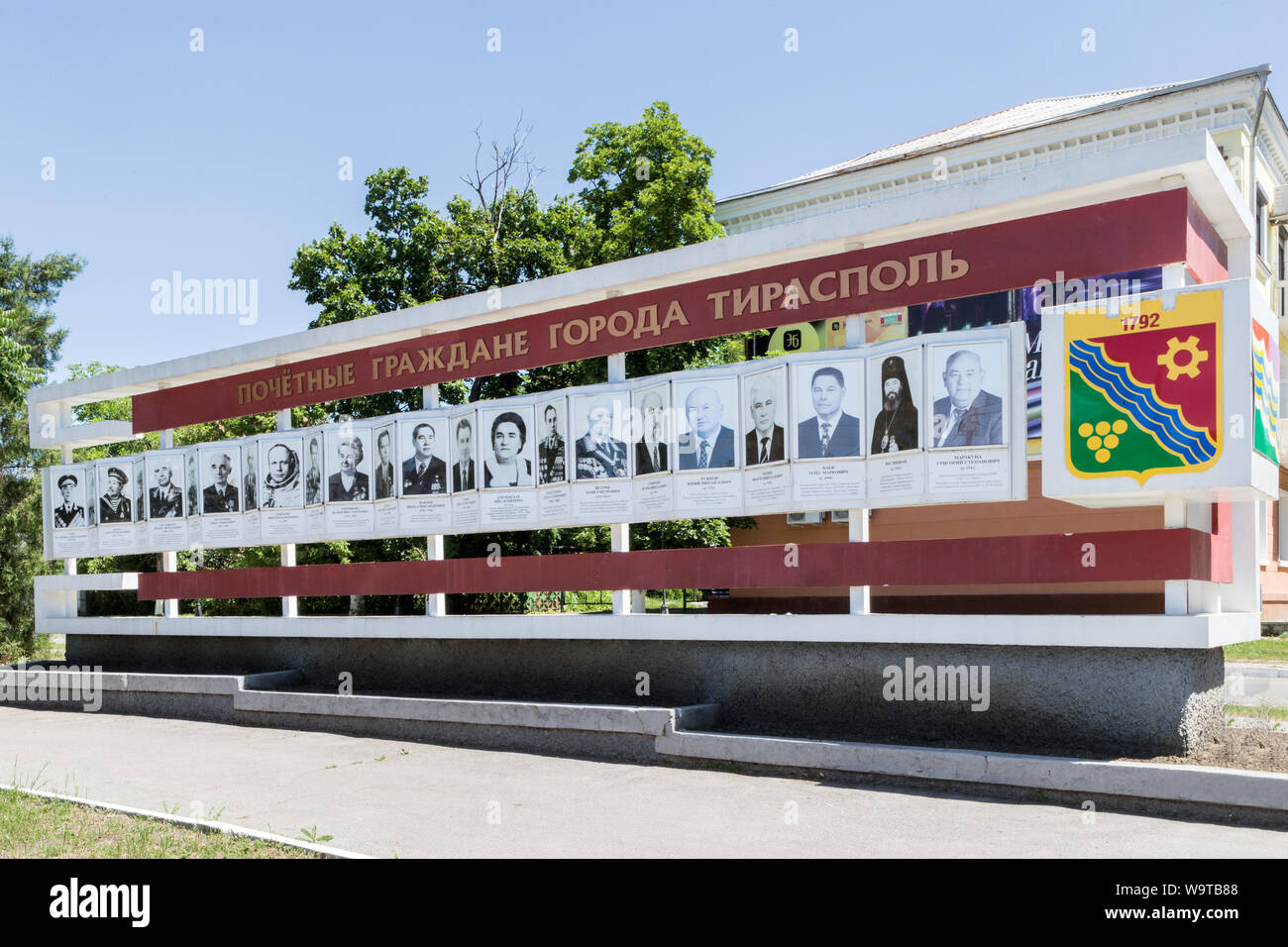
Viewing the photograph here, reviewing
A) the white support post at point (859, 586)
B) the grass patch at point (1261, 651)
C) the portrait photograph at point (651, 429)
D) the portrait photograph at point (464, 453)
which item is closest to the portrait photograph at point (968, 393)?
the white support post at point (859, 586)

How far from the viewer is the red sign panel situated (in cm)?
887

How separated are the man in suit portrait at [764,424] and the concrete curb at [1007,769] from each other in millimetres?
2544

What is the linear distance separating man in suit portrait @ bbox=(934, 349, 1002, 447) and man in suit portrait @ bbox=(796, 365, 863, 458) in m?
0.80

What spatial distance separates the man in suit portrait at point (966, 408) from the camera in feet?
29.8

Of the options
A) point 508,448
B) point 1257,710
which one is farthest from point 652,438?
point 1257,710

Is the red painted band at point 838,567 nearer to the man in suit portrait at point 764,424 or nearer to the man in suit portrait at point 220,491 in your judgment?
the man in suit portrait at point 764,424

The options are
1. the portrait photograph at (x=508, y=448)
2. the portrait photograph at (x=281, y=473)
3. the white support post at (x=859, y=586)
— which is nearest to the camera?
the white support post at (x=859, y=586)

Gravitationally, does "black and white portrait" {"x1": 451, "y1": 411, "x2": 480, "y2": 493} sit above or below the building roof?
below

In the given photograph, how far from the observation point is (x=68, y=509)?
1717 cm

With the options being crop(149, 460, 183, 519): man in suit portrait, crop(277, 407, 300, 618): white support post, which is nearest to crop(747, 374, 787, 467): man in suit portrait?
crop(277, 407, 300, 618): white support post

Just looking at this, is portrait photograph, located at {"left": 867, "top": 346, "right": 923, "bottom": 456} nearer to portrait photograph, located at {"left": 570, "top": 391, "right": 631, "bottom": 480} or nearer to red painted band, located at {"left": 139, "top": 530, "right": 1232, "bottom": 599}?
red painted band, located at {"left": 139, "top": 530, "right": 1232, "bottom": 599}

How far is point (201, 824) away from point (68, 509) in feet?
37.3
